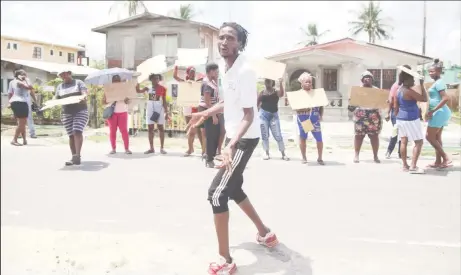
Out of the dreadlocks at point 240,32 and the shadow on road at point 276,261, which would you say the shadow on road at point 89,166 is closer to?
the shadow on road at point 276,261

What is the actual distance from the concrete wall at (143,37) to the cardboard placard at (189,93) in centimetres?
104

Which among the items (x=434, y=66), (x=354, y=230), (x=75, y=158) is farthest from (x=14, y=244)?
(x=434, y=66)

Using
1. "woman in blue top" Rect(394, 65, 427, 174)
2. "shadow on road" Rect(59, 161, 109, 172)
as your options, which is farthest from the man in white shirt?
"shadow on road" Rect(59, 161, 109, 172)

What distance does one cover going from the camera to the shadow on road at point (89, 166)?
24.3 ft

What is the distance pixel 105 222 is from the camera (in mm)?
4535

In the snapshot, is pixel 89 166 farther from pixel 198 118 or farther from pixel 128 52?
pixel 198 118

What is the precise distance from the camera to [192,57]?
26.9 ft

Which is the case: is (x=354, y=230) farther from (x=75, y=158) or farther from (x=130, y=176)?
(x=75, y=158)

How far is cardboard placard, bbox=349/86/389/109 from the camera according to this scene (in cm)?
786

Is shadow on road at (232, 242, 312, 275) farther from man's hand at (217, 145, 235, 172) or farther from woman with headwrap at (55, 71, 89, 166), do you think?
woman with headwrap at (55, 71, 89, 166)

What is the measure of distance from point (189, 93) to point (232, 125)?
5234 mm

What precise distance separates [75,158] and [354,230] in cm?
498

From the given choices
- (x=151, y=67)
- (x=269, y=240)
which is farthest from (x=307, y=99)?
(x=269, y=240)

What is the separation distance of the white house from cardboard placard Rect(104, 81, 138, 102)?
46.4ft
